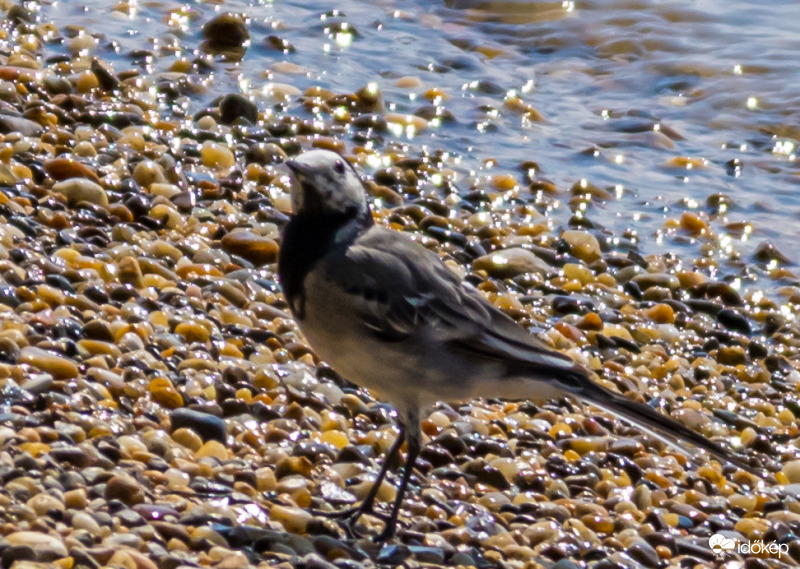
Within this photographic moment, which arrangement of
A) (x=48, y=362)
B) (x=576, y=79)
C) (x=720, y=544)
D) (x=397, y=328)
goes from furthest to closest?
(x=576, y=79) < (x=720, y=544) < (x=48, y=362) < (x=397, y=328)

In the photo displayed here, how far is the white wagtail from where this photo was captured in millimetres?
4832

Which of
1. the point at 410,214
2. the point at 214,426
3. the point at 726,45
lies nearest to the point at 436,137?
the point at 410,214

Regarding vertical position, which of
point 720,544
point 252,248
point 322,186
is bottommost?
point 720,544

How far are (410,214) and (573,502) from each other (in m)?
3.32

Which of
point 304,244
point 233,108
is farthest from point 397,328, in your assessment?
point 233,108

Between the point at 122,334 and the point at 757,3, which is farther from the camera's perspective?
the point at 757,3

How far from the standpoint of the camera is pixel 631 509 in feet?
17.7

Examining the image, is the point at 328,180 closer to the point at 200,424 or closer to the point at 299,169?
the point at 299,169

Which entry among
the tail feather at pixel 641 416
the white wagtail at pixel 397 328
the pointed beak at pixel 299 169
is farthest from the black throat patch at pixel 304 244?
the tail feather at pixel 641 416

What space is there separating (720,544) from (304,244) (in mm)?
2221

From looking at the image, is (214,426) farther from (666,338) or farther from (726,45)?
(726,45)

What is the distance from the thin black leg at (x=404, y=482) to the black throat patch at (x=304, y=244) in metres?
0.69

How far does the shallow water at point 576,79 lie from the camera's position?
9.81 meters

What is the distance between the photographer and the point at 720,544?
17.2 ft
